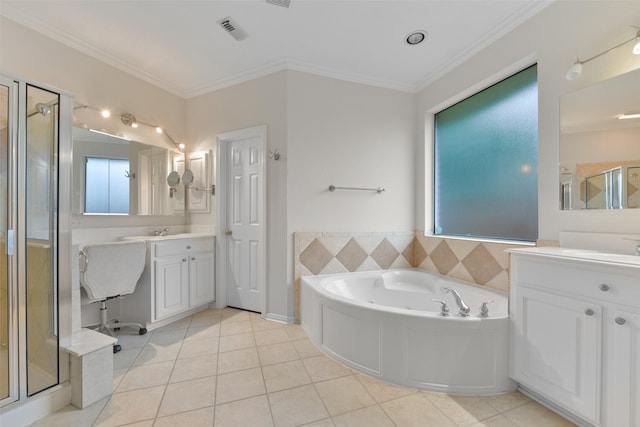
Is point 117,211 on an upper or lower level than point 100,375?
upper

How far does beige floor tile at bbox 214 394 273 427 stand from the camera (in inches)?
55.1

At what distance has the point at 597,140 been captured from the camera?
1.60 metres

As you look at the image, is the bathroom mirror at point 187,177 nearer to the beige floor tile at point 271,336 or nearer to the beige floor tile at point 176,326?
the beige floor tile at point 176,326

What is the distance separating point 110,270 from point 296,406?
1782mm

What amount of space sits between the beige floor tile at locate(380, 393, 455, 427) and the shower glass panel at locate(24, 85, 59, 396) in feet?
6.15

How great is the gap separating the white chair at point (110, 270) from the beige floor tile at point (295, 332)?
1.35 m

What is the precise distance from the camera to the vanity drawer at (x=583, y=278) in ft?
3.82

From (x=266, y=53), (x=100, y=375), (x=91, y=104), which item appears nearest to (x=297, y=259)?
(x=100, y=375)

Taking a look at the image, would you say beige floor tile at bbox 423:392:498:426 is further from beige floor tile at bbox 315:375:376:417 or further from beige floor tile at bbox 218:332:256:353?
beige floor tile at bbox 218:332:256:353

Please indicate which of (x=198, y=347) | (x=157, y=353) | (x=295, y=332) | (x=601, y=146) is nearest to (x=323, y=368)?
(x=295, y=332)

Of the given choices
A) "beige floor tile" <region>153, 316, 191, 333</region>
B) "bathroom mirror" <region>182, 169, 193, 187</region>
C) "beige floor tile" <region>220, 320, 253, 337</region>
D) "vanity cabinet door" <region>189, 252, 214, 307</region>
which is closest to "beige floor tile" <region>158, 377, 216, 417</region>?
"beige floor tile" <region>220, 320, 253, 337</region>

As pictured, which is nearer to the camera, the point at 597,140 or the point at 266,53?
the point at 597,140

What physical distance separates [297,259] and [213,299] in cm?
121

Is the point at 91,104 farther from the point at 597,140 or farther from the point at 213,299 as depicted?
the point at 597,140
